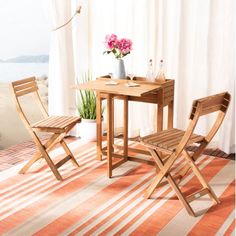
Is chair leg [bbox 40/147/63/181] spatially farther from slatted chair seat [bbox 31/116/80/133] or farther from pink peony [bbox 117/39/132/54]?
pink peony [bbox 117/39/132/54]

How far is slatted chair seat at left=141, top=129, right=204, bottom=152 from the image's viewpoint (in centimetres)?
288

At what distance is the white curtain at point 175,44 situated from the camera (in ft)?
12.9

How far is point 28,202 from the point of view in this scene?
3016 mm

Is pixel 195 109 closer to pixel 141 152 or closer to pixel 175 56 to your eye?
pixel 141 152

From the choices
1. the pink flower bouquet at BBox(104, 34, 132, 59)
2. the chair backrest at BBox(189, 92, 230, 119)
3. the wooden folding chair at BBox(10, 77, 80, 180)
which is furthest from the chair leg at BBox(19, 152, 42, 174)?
the chair backrest at BBox(189, 92, 230, 119)

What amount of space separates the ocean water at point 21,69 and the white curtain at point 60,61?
2.99 metres

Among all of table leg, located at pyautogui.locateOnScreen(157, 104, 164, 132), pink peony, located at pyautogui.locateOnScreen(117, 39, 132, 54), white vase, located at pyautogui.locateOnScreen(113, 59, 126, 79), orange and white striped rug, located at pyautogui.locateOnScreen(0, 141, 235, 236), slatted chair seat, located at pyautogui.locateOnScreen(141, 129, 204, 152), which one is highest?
pink peony, located at pyautogui.locateOnScreen(117, 39, 132, 54)

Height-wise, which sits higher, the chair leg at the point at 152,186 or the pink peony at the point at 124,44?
the pink peony at the point at 124,44

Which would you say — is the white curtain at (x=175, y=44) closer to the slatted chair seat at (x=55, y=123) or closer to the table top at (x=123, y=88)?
the table top at (x=123, y=88)

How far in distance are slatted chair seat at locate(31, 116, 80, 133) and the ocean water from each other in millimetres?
4011

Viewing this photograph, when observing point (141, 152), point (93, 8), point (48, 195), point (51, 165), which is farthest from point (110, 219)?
point (93, 8)

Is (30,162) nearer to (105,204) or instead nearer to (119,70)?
(105,204)

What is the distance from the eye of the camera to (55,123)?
342cm

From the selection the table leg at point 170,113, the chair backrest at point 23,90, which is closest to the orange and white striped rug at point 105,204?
the table leg at point 170,113
